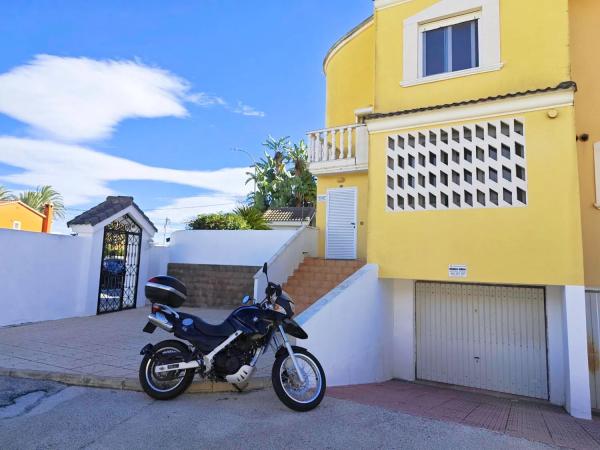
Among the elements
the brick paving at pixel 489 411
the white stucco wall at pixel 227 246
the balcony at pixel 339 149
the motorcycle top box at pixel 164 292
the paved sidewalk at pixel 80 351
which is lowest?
the brick paving at pixel 489 411

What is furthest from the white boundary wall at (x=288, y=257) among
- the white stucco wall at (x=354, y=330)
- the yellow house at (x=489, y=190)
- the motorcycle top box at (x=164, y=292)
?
the motorcycle top box at (x=164, y=292)

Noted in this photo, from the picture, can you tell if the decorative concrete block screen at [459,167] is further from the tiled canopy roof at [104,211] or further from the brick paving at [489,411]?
the tiled canopy roof at [104,211]

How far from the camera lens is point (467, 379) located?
794 cm

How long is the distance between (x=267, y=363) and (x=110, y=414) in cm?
247

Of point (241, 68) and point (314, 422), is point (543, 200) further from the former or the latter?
point (241, 68)

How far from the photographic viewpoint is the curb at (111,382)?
15.8 feet

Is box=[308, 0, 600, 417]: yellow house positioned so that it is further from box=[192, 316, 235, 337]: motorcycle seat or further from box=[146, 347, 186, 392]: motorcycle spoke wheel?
box=[146, 347, 186, 392]: motorcycle spoke wheel

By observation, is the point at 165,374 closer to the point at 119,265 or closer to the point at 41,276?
the point at 41,276

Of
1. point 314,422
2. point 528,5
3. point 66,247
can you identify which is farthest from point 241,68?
point 314,422

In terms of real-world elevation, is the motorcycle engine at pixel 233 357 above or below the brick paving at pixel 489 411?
above

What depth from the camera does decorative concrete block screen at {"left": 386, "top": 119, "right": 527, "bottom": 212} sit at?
696 cm

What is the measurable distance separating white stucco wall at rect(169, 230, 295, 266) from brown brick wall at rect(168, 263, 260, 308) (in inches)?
10.7

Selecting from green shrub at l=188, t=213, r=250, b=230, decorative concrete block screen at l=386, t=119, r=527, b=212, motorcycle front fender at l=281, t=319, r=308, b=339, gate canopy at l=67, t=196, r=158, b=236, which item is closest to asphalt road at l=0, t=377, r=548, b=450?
motorcycle front fender at l=281, t=319, r=308, b=339

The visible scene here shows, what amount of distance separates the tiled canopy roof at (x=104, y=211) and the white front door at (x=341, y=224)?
582cm
